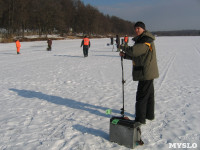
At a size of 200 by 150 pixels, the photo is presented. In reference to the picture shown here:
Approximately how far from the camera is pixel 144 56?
140 inches

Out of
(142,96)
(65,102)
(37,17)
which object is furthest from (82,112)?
(37,17)

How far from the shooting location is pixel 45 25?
5525 centimetres

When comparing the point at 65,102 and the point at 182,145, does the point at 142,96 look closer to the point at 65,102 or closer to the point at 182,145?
the point at 182,145

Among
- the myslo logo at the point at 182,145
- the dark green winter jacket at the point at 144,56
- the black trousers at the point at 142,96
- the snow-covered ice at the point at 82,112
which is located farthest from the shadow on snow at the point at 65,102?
the myslo logo at the point at 182,145

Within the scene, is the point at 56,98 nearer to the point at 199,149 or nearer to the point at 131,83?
the point at 131,83

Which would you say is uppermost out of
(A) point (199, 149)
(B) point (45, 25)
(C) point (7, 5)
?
(C) point (7, 5)

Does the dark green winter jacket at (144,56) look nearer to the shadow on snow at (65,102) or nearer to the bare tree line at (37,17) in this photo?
the shadow on snow at (65,102)

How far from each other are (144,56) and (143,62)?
4.4 inches

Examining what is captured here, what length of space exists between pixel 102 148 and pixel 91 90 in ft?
11.7

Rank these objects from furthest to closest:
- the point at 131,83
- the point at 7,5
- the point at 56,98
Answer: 1. the point at 7,5
2. the point at 131,83
3. the point at 56,98

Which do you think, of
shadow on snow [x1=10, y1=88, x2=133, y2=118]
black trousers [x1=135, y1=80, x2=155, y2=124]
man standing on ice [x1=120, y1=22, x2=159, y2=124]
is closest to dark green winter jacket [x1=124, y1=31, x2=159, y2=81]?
man standing on ice [x1=120, y1=22, x2=159, y2=124]

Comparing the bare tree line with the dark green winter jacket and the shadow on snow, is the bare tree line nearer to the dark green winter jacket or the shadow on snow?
the shadow on snow

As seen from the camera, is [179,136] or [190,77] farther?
[190,77]

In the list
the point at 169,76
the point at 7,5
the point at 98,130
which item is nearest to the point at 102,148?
the point at 98,130
